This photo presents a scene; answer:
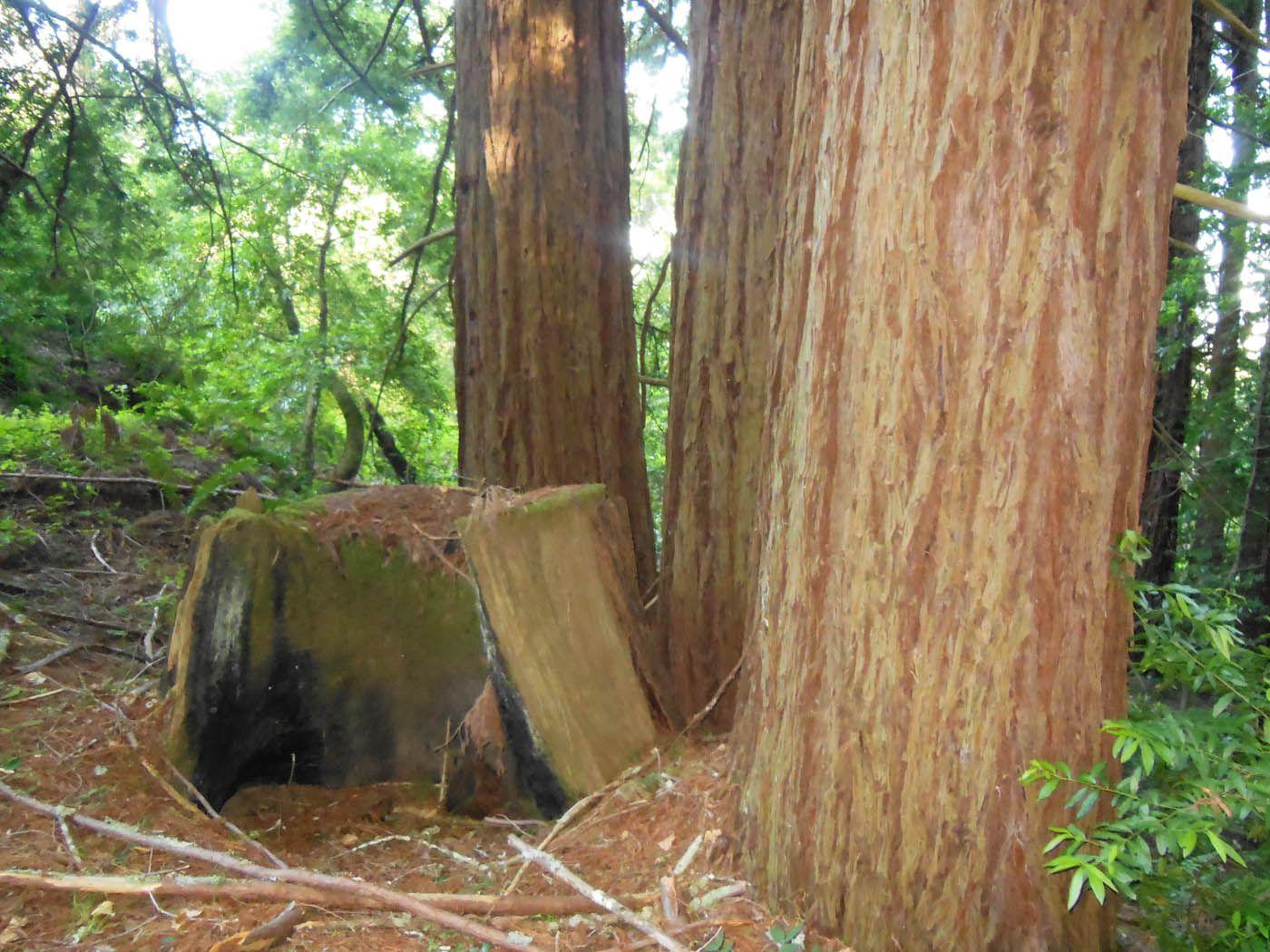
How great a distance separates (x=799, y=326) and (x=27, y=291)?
6.24m

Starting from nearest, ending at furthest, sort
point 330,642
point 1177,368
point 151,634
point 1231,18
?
1. point 1231,18
2. point 330,642
3. point 151,634
4. point 1177,368

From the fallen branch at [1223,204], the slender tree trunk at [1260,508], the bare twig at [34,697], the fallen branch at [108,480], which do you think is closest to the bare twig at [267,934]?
the bare twig at [34,697]

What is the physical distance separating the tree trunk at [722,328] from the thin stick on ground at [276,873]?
142 centimetres

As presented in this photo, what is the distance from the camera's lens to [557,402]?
3.93 metres

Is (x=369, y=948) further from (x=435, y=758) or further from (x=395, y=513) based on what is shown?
(x=395, y=513)

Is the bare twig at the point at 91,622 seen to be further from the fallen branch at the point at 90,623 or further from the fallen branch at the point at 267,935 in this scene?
the fallen branch at the point at 267,935

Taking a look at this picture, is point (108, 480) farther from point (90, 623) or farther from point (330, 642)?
point (330, 642)

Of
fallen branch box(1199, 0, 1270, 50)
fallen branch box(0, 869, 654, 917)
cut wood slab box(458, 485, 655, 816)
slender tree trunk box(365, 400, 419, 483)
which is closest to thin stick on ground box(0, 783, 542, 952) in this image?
fallen branch box(0, 869, 654, 917)

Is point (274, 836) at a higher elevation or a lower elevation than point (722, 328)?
lower

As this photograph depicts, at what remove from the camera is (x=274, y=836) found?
9.20 feet

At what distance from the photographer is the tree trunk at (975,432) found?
1611 mm

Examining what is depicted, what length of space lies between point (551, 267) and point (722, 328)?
1.11 m

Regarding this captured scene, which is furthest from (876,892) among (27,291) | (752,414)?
(27,291)

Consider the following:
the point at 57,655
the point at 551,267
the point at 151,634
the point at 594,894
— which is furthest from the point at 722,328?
the point at 57,655
